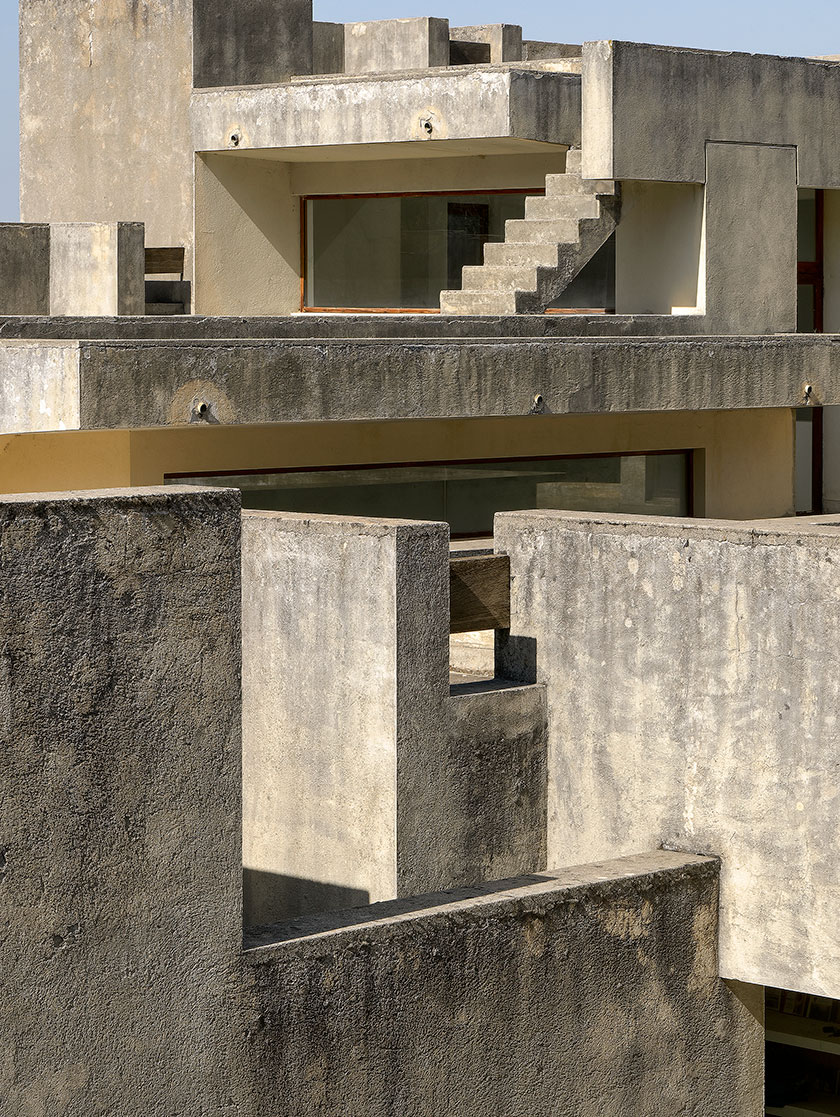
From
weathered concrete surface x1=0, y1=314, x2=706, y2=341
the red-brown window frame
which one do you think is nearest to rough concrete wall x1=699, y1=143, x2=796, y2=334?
weathered concrete surface x1=0, y1=314, x2=706, y2=341

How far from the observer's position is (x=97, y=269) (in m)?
16.4

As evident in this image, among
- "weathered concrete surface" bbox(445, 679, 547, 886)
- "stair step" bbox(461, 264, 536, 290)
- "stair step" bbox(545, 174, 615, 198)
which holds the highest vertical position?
"stair step" bbox(545, 174, 615, 198)

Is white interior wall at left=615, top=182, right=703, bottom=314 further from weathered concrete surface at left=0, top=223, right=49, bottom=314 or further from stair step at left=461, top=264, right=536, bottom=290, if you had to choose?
weathered concrete surface at left=0, top=223, right=49, bottom=314

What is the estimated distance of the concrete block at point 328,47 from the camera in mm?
23094

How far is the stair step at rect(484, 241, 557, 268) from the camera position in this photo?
49.0 ft

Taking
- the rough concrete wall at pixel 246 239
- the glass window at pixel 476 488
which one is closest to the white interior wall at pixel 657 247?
the glass window at pixel 476 488

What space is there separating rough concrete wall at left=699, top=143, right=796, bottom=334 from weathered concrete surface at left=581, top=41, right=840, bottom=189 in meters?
0.18

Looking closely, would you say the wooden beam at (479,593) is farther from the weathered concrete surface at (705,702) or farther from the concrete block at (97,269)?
the concrete block at (97,269)

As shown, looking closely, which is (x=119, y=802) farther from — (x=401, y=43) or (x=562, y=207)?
(x=401, y=43)

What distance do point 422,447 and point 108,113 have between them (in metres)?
8.34

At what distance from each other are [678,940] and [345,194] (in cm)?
1403

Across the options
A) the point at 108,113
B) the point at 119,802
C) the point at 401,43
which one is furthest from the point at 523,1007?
the point at 401,43

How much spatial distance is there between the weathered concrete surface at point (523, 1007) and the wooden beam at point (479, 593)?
1310 millimetres

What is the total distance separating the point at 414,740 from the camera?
767 cm
